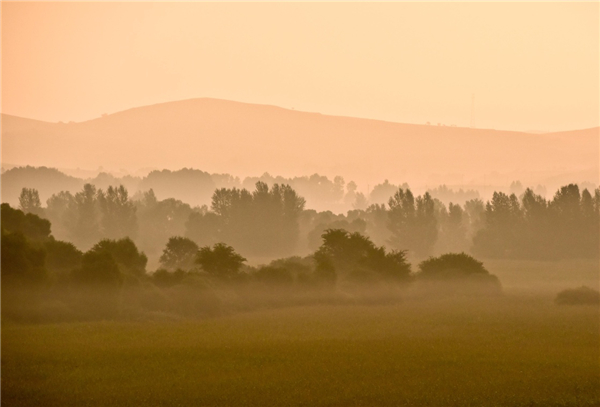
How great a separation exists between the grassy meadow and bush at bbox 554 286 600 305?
17.1 m

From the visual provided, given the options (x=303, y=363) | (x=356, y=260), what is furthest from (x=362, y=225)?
(x=303, y=363)

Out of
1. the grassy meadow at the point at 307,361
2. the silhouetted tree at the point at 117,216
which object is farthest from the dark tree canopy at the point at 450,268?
the silhouetted tree at the point at 117,216

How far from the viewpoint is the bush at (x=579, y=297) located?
101681 mm

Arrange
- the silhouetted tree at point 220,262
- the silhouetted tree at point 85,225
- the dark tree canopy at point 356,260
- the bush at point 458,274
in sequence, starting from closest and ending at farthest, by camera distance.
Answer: the silhouetted tree at point 220,262, the dark tree canopy at point 356,260, the bush at point 458,274, the silhouetted tree at point 85,225

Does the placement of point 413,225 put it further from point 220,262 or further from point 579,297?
point 220,262

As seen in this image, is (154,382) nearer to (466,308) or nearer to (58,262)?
(58,262)

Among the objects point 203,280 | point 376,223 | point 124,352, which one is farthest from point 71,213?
point 124,352

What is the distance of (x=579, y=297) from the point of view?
10281 cm

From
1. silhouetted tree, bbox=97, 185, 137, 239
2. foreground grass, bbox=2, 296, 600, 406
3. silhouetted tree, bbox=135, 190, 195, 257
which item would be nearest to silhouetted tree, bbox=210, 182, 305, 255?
silhouetted tree, bbox=135, 190, 195, 257

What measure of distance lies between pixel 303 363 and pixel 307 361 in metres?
0.81

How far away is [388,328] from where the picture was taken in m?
77.1

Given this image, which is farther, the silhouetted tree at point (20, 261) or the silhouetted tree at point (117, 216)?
the silhouetted tree at point (117, 216)

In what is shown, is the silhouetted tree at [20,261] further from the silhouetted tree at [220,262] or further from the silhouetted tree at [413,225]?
the silhouetted tree at [413,225]

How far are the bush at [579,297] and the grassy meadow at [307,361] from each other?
17.1 metres
